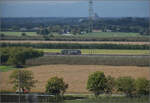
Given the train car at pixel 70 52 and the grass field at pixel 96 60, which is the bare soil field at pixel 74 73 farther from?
the train car at pixel 70 52

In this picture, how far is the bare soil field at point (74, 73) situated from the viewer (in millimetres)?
4836

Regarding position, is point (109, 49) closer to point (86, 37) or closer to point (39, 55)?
point (86, 37)

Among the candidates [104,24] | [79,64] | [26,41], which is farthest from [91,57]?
[26,41]

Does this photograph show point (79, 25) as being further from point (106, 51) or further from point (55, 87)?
point (55, 87)

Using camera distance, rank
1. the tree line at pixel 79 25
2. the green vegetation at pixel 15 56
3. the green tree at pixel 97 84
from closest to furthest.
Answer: the green tree at pixel 97 84 → the green vegetation at pixel 15 56 → the tree line at pixel 79 25

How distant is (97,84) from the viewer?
437 cm

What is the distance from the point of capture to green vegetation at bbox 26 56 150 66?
21.6 ft

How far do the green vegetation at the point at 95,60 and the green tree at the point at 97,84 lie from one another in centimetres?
221

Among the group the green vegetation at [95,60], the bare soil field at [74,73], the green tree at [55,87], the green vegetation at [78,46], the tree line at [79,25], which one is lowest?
the green tree at [55,87]

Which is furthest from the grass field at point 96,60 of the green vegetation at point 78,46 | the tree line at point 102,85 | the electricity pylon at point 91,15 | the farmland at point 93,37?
the tree line at point 102,85

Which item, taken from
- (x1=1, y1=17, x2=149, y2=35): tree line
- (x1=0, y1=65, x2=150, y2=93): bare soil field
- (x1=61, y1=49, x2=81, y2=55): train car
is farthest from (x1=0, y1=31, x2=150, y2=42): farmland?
(x1=0, y1=65, x2=150, y2=93): bare soil field

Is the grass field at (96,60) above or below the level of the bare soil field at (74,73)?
above

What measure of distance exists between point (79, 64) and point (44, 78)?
1.37 m

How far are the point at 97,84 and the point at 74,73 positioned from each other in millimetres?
1510
